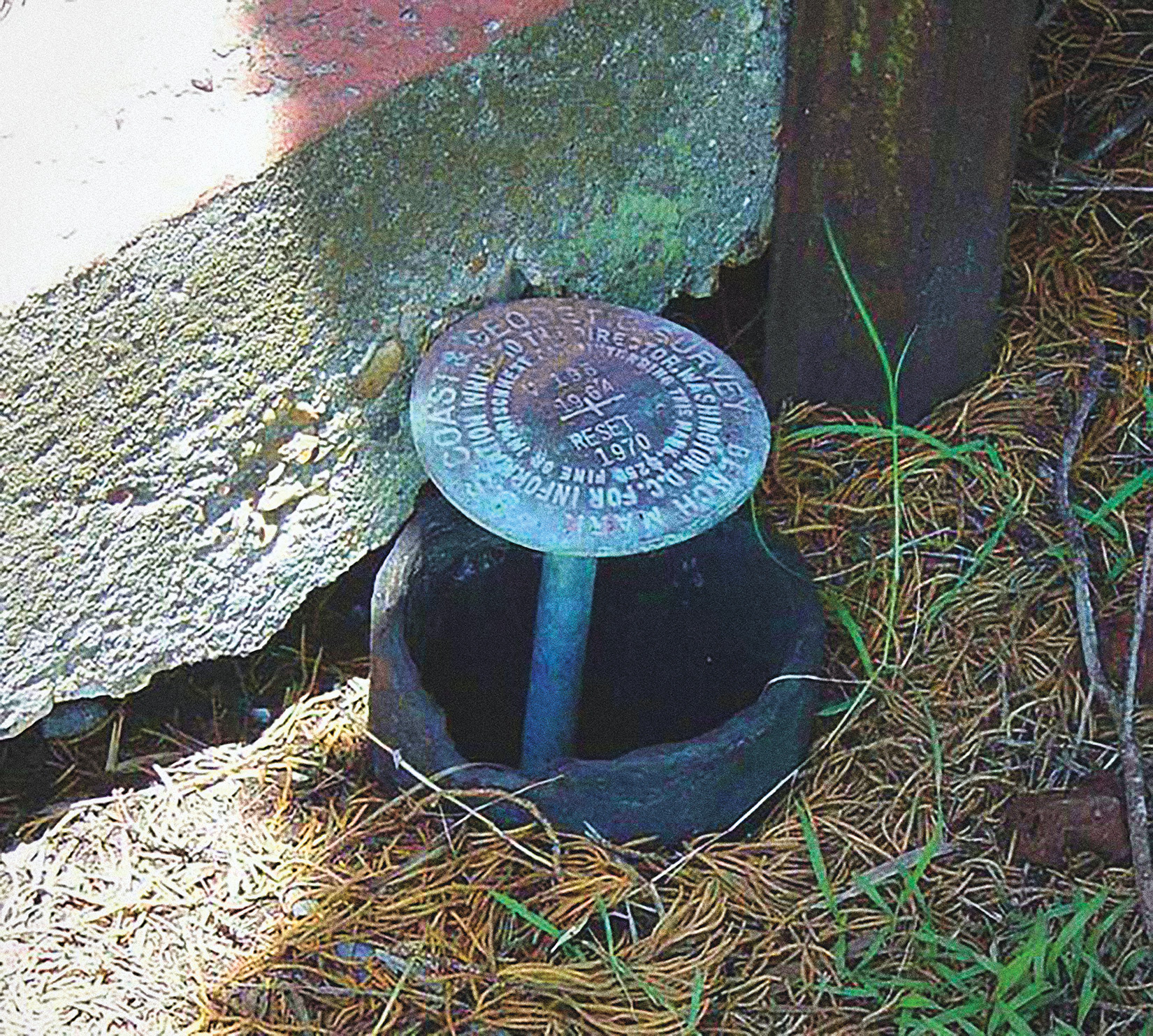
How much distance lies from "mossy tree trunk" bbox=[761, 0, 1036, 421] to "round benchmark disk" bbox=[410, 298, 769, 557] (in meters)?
0.32

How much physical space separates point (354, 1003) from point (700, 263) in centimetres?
104

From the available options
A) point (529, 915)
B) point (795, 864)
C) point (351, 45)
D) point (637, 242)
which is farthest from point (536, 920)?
point (351, 45)

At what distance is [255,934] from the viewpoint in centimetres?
208

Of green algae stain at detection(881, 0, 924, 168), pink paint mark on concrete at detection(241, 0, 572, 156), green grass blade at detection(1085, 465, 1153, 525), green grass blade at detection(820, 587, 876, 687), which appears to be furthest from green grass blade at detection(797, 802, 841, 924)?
pink paint mark on concrete at detection(241, 0, 572, 156)

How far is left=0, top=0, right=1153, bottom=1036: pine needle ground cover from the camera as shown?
6.58 feet

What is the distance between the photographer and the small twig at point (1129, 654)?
2.05 m

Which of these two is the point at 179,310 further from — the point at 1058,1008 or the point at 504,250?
the point at 1058,1008

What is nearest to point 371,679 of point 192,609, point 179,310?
point 192,609

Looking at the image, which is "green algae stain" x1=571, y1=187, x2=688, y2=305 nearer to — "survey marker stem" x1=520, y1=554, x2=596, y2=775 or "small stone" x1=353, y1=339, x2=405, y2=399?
"small stone" x1=353, y1=339, x2=405, y2=399

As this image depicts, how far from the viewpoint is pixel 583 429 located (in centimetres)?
204

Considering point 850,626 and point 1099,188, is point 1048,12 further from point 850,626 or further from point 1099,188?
point 850,626

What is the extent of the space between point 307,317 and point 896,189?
30.5 inches

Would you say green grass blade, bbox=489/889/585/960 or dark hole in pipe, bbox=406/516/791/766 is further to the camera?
dark hole in pipe, bbox=406/516/791/766

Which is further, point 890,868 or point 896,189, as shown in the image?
point 896,189
